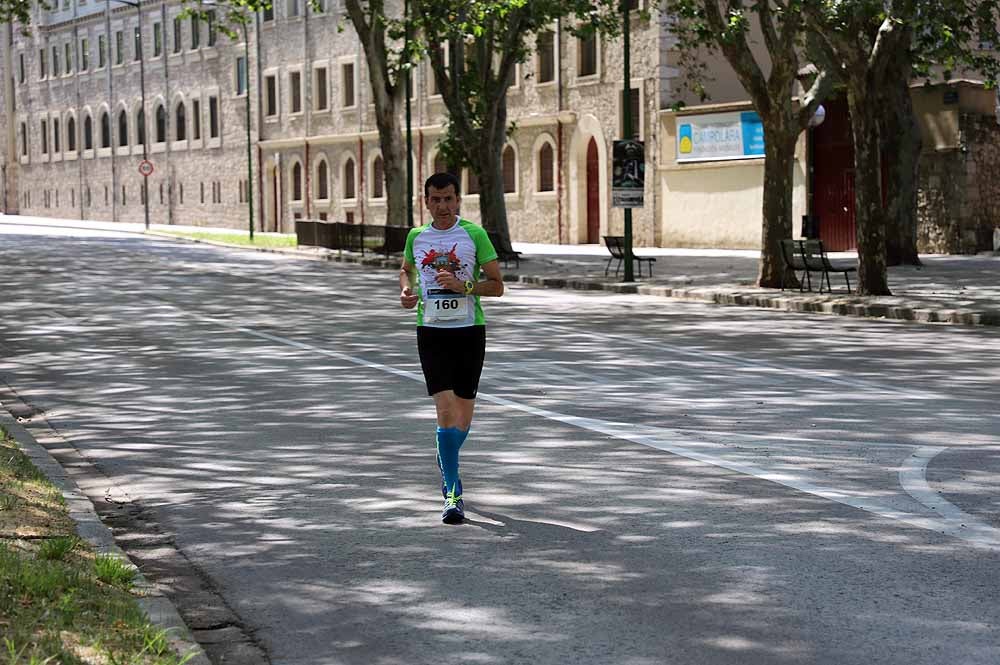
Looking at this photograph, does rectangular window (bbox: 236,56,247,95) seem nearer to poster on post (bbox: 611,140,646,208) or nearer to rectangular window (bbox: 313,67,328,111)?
rectangular window (bbox: 313,67,328,111)

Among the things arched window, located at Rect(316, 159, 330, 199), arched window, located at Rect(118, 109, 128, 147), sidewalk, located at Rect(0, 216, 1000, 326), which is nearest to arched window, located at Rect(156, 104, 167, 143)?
arched window, located at Rect(118, 109, 128, 147)

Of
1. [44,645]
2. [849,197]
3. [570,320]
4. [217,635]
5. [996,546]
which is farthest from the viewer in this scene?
[849,197]

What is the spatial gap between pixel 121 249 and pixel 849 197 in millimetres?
19444

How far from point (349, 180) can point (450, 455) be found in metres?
→ 53.2

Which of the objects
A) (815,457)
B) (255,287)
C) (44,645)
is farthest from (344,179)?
(44,645)

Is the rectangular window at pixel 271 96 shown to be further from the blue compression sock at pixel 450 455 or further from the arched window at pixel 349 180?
the blue compression sock at pixel 450 455

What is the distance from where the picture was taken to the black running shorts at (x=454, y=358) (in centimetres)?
748

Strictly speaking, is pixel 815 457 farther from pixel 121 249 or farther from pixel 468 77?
pixel 121 249

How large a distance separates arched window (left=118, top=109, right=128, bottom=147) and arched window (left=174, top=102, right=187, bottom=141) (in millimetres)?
5861

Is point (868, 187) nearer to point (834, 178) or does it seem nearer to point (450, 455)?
point (450, 455)

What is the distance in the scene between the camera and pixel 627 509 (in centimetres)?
764

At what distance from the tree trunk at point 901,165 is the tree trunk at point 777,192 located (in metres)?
4.21

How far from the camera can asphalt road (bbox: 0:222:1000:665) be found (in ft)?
18.1

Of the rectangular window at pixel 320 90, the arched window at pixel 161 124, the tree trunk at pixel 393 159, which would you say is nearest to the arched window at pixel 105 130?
the arched window at pixel 161 124
